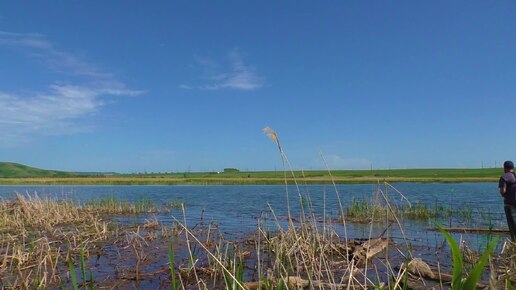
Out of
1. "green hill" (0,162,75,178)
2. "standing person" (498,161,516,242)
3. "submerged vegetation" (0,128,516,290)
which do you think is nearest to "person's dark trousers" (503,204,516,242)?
"standing person" (498,161,516,242)

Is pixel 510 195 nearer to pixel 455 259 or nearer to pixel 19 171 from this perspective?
pixel 455 259

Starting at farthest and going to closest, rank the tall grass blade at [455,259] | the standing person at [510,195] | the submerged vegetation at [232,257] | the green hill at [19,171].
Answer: the green hill at [19,171], the standing person at [510,195], the submerged vegetation at [232,257], the tall grass blade at [455,259]

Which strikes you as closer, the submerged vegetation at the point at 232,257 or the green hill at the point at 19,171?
the submerged vegetation at the point at 232,257

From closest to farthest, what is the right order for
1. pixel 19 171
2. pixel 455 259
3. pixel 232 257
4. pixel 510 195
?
pixel 455 259, pixel 232 257, pixel 510 195, pixel 19 171

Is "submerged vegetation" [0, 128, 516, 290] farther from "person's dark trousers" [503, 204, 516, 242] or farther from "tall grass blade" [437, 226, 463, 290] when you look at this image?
"person's dark trousers" [503, 204, 516, 242]

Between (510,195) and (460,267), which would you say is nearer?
(460,267)

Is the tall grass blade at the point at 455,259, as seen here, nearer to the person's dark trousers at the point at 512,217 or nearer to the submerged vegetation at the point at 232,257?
the submerged vegetation at the point at 232,257

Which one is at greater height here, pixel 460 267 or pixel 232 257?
pixel 460 267

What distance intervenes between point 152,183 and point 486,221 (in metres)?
71.3

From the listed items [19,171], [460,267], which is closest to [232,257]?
[460,267]

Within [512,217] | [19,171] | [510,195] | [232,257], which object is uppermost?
[19,171]

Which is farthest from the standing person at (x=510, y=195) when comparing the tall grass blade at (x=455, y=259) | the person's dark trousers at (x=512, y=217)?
the tall grass blade at (x=455, y=259)

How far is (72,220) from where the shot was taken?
64.4 feet

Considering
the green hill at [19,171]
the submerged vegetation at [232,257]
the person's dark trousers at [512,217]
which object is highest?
the green hill at [19,171]
